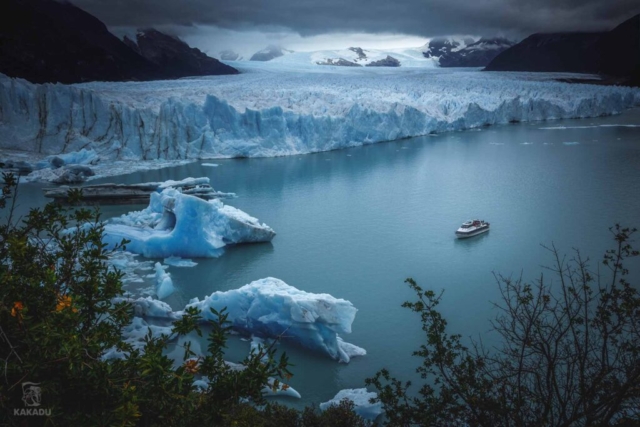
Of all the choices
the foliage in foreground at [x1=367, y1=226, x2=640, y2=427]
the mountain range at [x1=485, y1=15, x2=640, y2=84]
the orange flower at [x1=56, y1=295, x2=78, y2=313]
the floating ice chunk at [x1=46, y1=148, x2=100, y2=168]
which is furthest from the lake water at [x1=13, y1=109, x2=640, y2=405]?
the mountain range at [x1=485, y1=15, x2=640, y2=84]

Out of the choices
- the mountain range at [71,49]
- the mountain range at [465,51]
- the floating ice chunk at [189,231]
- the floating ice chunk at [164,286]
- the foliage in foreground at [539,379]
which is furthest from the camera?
the mountain range at [465,51]

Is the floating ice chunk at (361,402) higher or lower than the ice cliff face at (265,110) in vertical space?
lower

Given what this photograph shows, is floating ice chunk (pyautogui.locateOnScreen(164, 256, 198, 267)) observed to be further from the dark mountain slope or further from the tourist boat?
the dark mountain slope

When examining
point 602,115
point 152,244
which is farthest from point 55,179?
point 602,115

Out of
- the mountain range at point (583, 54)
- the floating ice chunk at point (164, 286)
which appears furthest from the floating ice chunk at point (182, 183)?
the mountain range at point (583, 54)

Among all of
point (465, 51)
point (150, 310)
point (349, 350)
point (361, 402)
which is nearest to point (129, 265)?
point (150, 310)

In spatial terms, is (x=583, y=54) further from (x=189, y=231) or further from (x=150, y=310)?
(x=150, y=310)

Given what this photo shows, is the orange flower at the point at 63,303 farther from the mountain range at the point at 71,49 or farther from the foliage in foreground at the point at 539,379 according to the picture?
the mountain range at the point at 71,49

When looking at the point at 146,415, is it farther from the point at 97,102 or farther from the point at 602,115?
the point at 602,115
